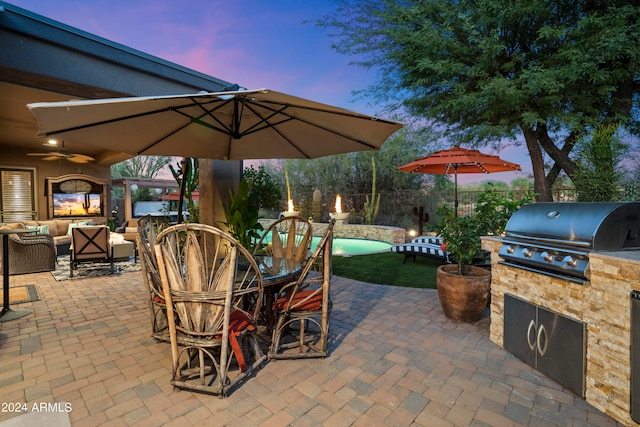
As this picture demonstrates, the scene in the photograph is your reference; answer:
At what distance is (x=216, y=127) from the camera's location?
11.4ft

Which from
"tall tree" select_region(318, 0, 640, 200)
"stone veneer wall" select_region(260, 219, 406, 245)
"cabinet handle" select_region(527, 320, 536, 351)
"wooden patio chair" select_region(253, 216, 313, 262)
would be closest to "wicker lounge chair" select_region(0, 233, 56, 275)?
"wooden patio chair" select_region(253, 216, 313, 262)

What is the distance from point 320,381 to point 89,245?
5.30 m

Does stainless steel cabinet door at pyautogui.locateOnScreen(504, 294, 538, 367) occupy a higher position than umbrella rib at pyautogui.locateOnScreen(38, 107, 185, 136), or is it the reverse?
umbrella rib at pyautogui.locateOnScreen(38, 107, 185, 136)

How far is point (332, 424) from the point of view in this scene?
190 centimetres

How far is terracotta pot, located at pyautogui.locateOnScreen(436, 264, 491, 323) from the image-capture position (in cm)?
339

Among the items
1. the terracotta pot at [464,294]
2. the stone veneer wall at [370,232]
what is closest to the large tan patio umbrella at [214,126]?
the terracotta pot at [464,294]

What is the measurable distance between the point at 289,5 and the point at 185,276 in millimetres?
14514

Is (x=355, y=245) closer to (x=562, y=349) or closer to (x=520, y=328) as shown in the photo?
(x=520, y=328)

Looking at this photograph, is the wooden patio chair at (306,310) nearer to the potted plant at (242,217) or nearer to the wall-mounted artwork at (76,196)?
the potted plant at (242,217)

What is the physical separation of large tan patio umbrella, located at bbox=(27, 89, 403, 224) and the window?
29.4 feet

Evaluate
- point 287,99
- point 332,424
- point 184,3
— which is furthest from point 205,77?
point 184,3

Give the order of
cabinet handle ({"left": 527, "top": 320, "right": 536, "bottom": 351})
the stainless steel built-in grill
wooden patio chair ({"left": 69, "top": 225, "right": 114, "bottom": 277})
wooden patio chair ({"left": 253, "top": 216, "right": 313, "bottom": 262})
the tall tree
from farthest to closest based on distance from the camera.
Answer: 1. the tall tree
2. wooden patio chair ({"left": 69, "top": 225, "right": 114, "bottom": 277})
3. wooden patio chair ({"left": 253, "top": 216, "right": 313, "bottom": 262})
4. cabinet handle ({"left": 527, "top": 320, "right": 536, "bottom": 351})
5. the stainless steel built-in grill

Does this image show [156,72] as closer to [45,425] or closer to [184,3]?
[45,425]

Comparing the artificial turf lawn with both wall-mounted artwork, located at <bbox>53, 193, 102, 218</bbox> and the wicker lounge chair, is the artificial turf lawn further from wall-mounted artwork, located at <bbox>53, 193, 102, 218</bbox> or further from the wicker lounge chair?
wall-mounted artwork, located at <bbox>53, 193, 102, 218</bbox>
